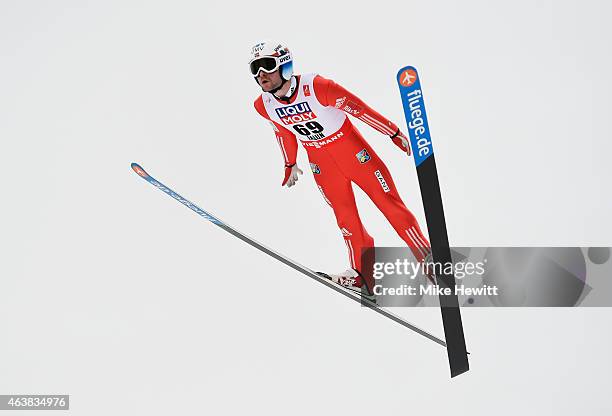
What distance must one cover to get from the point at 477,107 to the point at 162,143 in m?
2.93

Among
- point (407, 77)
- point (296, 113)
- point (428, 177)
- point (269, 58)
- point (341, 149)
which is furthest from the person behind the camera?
point (341, 149)

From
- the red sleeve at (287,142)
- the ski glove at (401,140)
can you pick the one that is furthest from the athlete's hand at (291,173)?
the ski glove at (401,140)

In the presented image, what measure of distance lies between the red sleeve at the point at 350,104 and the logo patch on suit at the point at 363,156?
27cm

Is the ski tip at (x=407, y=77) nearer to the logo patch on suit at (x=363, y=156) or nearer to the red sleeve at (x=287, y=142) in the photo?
the logo patch on suit at (x=363, y=156)

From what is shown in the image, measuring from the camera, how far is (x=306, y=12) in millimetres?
7078

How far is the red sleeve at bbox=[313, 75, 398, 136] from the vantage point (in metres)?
3.83

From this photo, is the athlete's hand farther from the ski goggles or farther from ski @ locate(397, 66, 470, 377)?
ski @ locate(397, 66, 470, 377)

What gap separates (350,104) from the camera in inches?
151

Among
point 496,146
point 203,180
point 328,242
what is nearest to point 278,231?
point 328,242

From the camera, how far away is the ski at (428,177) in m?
3.30

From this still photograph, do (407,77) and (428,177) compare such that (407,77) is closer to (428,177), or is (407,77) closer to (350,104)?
(428,177)

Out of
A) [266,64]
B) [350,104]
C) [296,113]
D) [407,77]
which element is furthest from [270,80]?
[407,77]

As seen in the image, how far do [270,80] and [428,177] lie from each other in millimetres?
1023

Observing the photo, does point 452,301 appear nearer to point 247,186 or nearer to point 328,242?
point 328,242
